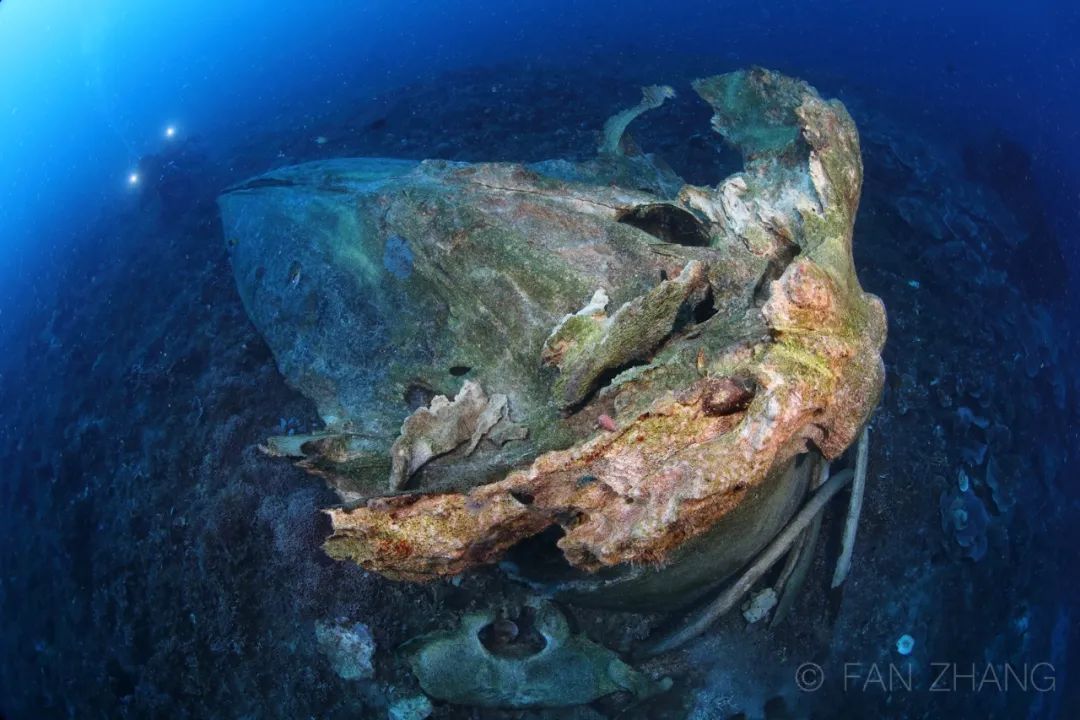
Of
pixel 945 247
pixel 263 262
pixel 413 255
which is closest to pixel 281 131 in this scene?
pixel 263 262

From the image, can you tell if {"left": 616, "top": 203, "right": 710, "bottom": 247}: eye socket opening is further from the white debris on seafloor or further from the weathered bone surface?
the white debris on seafloor

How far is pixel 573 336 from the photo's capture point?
10.8ft

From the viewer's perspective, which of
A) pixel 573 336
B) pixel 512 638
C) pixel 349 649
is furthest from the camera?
pixel 349 649

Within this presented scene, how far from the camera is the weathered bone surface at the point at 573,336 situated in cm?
269

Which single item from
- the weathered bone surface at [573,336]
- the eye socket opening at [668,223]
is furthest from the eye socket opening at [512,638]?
the eye socket opening at [668,223]

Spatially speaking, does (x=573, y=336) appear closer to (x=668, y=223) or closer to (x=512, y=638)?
(x=668, y=223)

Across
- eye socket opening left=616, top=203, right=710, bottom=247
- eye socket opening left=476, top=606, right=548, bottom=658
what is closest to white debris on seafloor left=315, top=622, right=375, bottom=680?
eye socket opening left=476, top=606, right=548, bottom=658

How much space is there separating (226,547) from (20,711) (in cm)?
366

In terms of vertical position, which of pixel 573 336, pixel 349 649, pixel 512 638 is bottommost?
pixel 349 649

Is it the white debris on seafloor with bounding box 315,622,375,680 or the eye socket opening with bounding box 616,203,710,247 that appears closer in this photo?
the eye socket opening with bounding box 616,203,710,247

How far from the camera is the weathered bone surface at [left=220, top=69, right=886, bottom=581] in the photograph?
2.69m

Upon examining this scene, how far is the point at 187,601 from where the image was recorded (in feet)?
17.8

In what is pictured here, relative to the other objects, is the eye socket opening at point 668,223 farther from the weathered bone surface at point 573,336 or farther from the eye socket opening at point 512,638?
the eye socket opening at point 512,638

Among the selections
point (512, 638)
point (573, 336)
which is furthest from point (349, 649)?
point (573, 336)
